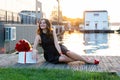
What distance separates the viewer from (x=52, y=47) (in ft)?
31.9

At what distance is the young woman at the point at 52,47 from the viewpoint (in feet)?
31.4

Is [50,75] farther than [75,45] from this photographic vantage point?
No

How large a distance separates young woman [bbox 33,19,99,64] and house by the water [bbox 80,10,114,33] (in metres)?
91.8

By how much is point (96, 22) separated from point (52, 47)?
9431cm

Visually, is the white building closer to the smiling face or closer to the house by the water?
the house by the water

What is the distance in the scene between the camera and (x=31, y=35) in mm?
31672

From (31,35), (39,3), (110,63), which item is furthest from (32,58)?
(39,3)

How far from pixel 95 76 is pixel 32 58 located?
2.79 metres

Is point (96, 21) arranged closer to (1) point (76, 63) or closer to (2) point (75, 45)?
(2) point (75, 45)

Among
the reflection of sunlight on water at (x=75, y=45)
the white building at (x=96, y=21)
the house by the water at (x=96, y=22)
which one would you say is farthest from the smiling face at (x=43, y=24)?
the white building at (x=96, y=21)

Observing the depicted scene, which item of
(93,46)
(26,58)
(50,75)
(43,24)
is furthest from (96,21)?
(50,75)

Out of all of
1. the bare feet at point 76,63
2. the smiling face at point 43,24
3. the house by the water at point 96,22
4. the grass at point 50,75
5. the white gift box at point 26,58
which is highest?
the house by the water at point 96,22

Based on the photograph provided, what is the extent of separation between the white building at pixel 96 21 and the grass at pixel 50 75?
9394 cm

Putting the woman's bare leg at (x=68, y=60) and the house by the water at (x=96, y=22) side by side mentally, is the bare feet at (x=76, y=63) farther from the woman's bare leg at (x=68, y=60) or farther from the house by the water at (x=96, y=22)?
the house by the water at (x=96, y=22)
